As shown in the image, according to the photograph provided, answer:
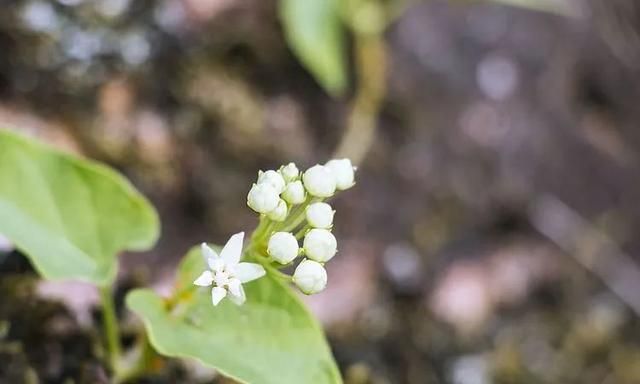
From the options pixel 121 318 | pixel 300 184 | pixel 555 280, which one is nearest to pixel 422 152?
pixel 555 280

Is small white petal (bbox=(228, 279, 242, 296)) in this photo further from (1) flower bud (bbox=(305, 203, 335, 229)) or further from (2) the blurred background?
(2) the blurred background

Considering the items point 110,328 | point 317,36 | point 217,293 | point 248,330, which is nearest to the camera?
point 217,293

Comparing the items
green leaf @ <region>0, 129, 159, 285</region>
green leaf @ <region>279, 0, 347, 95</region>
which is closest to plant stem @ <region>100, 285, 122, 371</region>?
green leaf @ <region>0, 129, 159, 285</region>

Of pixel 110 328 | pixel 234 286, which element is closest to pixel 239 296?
pixel 234 286

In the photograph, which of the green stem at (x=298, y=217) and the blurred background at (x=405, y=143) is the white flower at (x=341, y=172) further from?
the blurred background at (x=405, y=143)

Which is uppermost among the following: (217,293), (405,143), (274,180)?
(405,143)

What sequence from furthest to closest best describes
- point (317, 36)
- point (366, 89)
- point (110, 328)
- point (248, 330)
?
point (366, 89) → point (317, 36) → point (110, 328) → point (248, 330)

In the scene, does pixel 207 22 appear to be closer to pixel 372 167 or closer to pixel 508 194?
pixel 372 167

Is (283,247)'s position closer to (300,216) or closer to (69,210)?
(300,216)

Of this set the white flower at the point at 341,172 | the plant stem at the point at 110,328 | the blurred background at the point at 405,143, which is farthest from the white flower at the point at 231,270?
the blurred background at the point at 405,143
